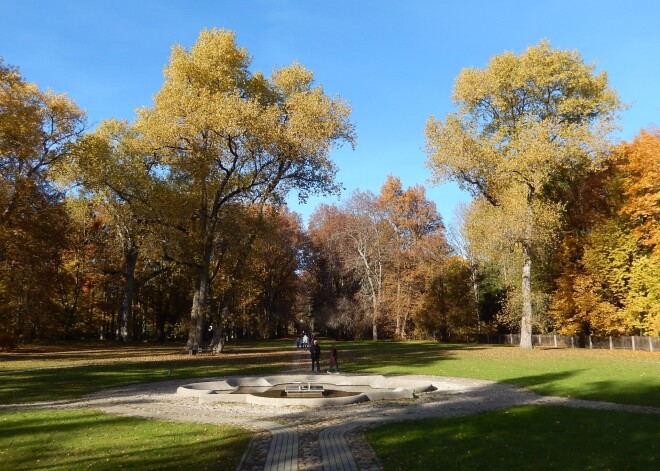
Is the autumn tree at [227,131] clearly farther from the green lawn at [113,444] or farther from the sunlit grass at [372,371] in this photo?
the green lawn at [113,444]

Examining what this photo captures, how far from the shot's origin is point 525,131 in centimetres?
3556

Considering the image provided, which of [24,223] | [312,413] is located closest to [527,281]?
[312,413]

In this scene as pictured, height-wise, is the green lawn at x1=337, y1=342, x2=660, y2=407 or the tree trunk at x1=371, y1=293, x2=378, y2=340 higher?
the tree trunk at x1=371, y1=293, x2=378, y2=340

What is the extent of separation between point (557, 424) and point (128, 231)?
38741 millimetres

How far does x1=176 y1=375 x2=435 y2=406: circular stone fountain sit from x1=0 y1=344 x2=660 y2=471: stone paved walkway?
0.33 meters

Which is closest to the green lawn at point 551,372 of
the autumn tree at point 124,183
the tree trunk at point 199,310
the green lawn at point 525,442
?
the green lawn at point 525,442

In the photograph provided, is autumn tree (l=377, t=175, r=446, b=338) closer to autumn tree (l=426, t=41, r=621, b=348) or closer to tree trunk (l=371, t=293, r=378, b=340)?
tree trunk (l=371, t=293, r=378, b=340)

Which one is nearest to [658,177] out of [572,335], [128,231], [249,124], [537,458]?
[572,335]

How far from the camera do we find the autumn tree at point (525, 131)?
34719 mm

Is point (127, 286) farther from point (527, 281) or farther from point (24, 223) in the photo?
point (527, 281)

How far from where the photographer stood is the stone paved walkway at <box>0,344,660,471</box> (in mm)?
8352

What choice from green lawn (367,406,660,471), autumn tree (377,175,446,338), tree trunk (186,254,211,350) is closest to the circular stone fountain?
green lawn (367,406,660,471)

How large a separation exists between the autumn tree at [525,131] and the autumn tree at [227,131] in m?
9.40

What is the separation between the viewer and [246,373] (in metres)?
22.4
